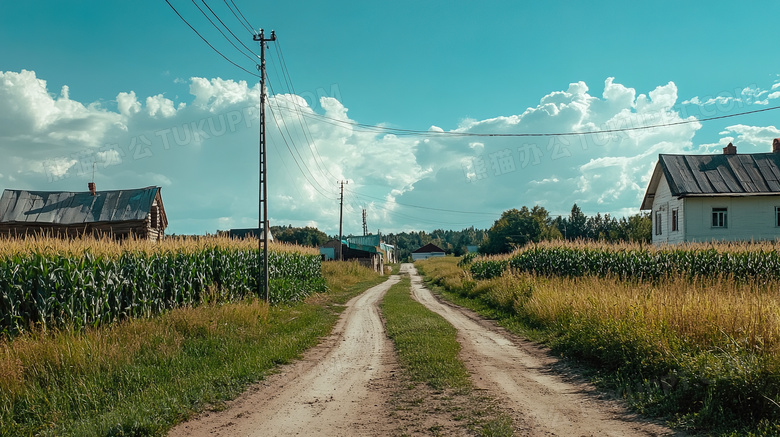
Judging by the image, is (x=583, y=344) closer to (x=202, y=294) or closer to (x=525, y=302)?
(x=525, y=302)

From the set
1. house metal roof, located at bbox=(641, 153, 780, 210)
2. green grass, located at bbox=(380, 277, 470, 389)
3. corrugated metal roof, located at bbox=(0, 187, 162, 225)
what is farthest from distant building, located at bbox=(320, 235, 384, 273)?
green grass, located at bbox=(380, 277, 470, 389)

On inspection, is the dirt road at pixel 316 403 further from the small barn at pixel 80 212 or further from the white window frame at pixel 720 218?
the white window frame at pixel 720 218

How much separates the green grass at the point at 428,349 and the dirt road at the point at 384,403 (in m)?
0.32

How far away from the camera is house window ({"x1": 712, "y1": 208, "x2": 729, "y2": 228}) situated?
96.2 ft

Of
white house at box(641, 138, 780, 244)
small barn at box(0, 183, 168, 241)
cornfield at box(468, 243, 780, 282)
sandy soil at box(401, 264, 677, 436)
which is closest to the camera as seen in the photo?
sandy soil at box(401, 264, 677, 436)

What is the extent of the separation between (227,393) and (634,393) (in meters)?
6.07

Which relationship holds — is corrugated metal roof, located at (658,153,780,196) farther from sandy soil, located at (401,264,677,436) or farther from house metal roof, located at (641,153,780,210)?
sandy soil, located at (401,264,677,436)

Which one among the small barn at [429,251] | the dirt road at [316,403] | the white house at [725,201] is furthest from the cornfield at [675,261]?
the small barn at [429,251]

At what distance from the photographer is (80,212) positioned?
27.4 m

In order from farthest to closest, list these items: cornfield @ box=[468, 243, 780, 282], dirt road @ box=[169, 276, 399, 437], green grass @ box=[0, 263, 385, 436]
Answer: cornfield @ box=[468, 243, 780, 282]
green grass @ box=[0, 263, 385, 436]
dirt road @ box=[169, 276, 399, 437]

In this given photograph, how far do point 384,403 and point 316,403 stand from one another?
100 cm

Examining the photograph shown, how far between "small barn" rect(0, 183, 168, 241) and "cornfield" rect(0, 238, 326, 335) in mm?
10946

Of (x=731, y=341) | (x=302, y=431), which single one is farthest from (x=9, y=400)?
(x=731, y=341)

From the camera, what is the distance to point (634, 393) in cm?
723
